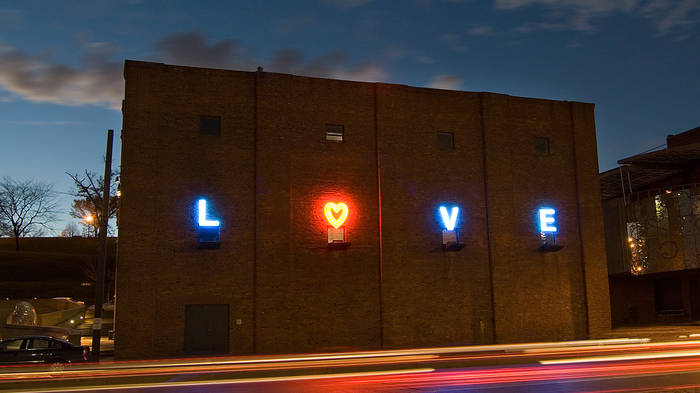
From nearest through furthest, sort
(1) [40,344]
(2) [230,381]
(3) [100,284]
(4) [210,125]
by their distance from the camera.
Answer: (2) [230,381] → (1) [40,344] → (3) [100,284] → (4) [210,125]

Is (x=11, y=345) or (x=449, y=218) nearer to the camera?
(x=11, y=345)

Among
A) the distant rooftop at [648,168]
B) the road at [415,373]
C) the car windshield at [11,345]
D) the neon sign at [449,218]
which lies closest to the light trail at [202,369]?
the road at [415,373]

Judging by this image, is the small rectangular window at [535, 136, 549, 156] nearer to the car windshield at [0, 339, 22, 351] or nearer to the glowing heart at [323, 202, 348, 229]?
the glowing heart at [323, 202, 348, 229]

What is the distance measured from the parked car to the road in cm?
97

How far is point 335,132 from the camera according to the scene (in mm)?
28594

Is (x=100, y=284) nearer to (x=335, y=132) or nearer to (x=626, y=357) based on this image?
(x=335, y=132)

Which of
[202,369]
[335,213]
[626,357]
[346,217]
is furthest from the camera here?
[346,217]

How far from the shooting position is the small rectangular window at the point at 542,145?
31.9 m

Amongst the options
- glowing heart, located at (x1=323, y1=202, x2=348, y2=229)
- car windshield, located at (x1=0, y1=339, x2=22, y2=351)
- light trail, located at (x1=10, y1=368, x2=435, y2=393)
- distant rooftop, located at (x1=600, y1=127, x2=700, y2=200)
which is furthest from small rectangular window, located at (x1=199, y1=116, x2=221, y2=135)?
distant rooftop, located at (x1=600, y1=127, x2=700, y2=200)

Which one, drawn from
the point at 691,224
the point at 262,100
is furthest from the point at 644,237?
the point at 262,100

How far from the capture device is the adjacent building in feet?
117

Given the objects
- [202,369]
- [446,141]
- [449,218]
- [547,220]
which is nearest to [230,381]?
[202,369]

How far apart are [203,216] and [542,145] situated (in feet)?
56.4

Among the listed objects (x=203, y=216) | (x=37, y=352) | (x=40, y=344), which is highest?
(x=203, y=216)
